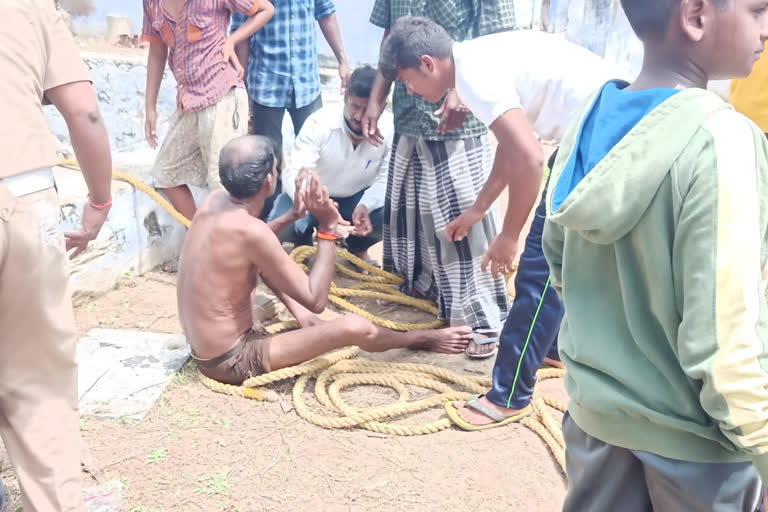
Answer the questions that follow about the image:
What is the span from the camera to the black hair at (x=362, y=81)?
377 cm

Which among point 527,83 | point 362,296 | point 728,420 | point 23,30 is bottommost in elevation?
point 362,296

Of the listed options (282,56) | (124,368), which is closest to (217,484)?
(124,368)

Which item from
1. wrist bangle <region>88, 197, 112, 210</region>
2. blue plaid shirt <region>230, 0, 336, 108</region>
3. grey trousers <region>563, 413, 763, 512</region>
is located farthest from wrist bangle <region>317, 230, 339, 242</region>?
grey trousers <region>563, 413, 763, 512</region>

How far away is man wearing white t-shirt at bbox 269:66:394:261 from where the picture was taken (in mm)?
4129

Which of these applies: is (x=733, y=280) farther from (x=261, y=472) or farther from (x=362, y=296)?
(x=362, y=296)

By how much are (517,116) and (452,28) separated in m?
1.22

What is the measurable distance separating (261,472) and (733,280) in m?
1.99

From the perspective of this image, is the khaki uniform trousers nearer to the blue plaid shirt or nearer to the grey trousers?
the grey trousers

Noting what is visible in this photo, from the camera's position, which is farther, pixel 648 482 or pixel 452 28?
pixel 452 28

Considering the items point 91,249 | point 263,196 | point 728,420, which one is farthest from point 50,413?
point 91,249

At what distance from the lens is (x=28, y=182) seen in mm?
1747

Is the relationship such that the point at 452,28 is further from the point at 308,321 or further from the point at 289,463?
the point at 289,463

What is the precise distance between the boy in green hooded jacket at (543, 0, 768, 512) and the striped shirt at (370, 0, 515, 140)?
2136 millimetres

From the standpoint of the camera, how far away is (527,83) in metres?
2.63
